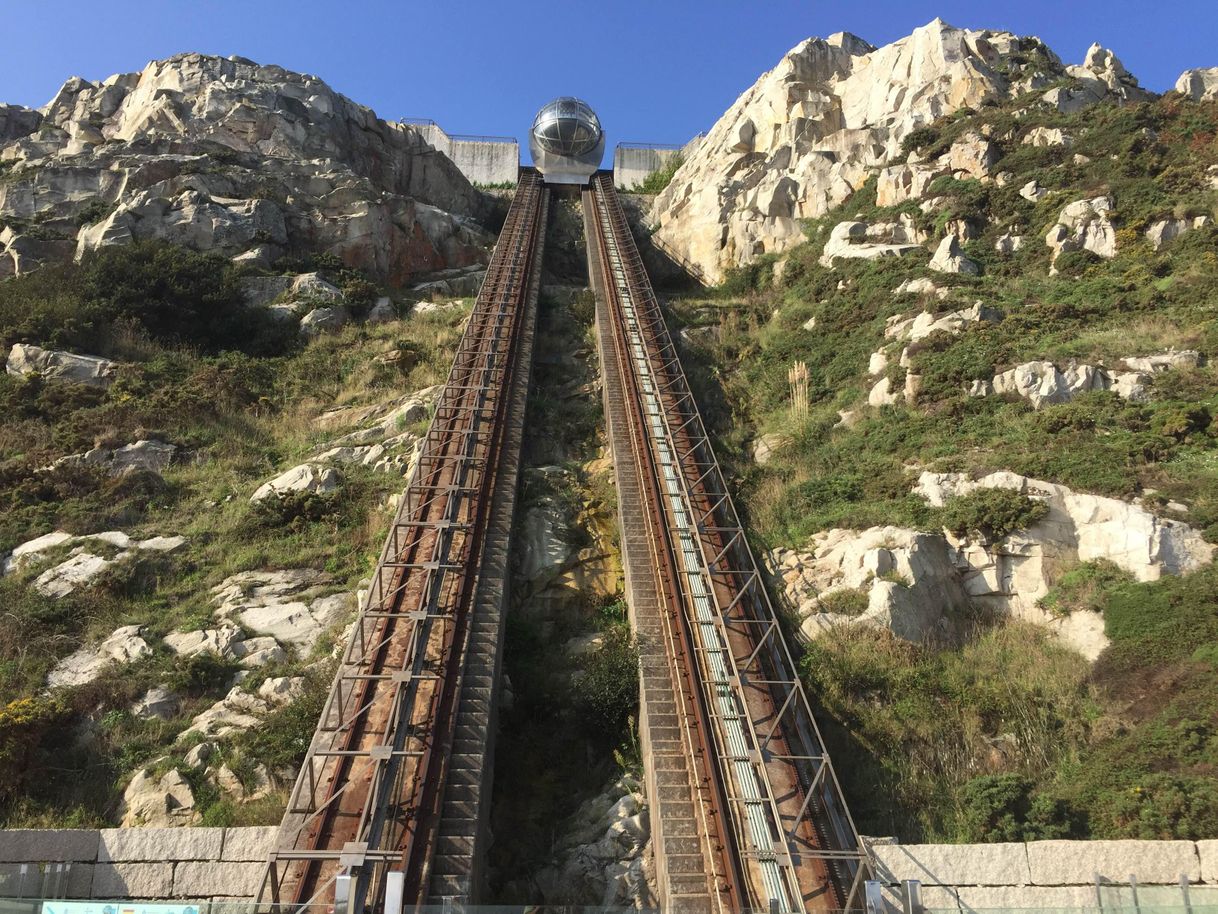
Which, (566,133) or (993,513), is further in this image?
(566,133)

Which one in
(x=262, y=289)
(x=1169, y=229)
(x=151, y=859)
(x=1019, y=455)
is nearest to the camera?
(x=151, y=859)

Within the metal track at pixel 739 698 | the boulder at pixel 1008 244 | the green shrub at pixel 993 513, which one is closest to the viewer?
the metal track at pixel 739 698

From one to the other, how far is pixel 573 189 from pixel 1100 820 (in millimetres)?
45838

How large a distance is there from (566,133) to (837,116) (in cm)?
2263

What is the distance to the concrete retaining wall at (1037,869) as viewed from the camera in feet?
26.9

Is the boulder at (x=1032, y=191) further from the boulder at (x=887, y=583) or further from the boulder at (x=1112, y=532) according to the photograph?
the boulder at (x=887, y=583)

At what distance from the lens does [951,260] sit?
23.5 meters

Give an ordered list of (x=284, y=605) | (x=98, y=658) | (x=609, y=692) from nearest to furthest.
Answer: (x=609, y=692) < (x=98, y=658) < (x=284, y=605)

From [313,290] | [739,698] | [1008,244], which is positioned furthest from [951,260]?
[313,290]

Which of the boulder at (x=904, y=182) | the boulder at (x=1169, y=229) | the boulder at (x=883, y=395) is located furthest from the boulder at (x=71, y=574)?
the boulder at (x=904, y=182)

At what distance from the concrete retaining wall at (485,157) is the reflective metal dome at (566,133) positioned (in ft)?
7.43

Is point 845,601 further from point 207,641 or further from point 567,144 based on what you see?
point 567,144

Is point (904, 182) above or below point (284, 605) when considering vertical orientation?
above

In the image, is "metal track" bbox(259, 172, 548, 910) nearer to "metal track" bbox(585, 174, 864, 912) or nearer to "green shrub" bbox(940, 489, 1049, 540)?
"metal track" bbox(585, 174, 864, 912)
